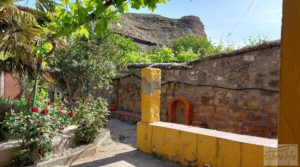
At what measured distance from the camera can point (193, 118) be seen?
7168 mm

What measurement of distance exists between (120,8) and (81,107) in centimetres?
304

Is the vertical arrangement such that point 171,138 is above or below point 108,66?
below

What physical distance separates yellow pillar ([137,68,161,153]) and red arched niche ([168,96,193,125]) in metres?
2.31

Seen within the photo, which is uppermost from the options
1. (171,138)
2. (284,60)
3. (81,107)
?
(284,60)

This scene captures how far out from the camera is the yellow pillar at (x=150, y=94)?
494 cm

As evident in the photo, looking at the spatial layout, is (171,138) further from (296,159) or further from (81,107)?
(296,159)

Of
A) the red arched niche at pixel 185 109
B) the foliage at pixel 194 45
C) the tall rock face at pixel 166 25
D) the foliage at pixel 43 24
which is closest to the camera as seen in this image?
the foliage at pixel 43 24

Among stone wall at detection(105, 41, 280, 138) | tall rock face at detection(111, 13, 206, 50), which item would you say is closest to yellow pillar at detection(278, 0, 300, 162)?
stone wall at detection(105, 41, 280, 138)

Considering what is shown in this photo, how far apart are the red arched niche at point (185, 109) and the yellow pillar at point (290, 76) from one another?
248 inches

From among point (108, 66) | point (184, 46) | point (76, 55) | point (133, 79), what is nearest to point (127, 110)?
point (133, 79)

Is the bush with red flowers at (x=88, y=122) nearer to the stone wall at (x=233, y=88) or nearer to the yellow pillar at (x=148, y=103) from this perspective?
the yellow pillar at (x=148, y=103)

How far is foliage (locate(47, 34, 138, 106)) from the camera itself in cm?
687

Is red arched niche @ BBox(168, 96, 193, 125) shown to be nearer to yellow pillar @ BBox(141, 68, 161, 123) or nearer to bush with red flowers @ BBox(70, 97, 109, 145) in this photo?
yellow pillar @ BBox(141, 68, 161, 123)

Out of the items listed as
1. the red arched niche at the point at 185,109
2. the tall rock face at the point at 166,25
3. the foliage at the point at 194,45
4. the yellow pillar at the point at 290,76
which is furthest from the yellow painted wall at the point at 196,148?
the tall rock face at the point at 166,25
